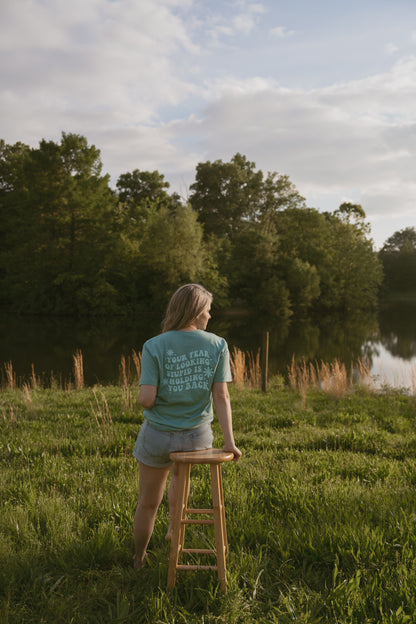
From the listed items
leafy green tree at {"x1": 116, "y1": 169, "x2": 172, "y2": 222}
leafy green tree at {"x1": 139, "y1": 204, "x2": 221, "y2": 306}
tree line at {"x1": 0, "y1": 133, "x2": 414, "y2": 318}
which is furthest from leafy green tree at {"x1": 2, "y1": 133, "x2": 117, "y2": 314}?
leafy green tree at {"x1": 116, "y1": 169, "x2": 172, "y2": 222}

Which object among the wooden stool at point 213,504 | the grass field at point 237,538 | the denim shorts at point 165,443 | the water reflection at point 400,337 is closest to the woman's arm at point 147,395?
the denim shorts at point 165,443

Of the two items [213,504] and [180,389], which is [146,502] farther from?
[180,389]

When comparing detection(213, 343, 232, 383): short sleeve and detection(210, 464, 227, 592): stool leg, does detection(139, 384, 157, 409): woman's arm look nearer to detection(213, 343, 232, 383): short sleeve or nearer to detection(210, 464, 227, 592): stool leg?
detection(213, 343, 232, 383): short sleeve

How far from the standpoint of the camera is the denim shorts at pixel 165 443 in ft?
8.00

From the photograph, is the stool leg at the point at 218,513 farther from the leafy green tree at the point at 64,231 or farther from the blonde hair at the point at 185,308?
the leafy green tree at the point at 64,231

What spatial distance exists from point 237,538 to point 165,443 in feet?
3.33

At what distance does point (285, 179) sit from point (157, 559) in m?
58.7

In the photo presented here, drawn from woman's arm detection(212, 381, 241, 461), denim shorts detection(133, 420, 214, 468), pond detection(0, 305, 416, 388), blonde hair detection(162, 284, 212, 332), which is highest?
blonde hair detection(162, 284, 212, 332)

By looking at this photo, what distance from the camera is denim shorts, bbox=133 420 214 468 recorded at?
244 centimetres

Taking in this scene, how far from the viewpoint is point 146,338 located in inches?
985

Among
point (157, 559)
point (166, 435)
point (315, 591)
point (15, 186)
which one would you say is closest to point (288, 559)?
point (315, 591)

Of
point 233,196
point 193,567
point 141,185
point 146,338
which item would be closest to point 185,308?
point 193,567

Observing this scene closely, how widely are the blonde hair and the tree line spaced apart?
3340 centimetres

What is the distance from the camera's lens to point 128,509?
3.35 meters
